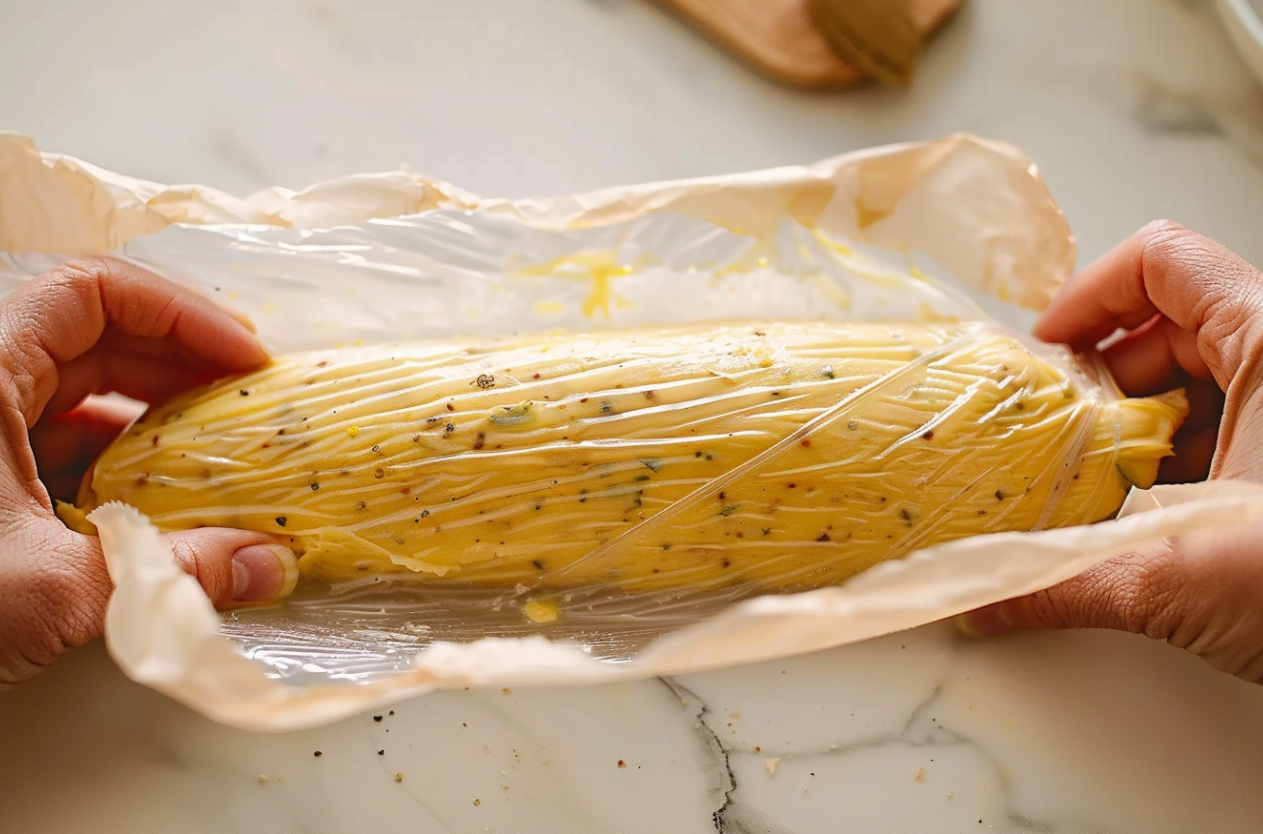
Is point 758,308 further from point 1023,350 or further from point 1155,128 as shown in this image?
point 1155,128

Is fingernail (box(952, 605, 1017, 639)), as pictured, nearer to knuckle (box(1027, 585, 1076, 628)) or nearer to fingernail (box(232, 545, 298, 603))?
knuckle (box(1027, 585, 1076, 628))

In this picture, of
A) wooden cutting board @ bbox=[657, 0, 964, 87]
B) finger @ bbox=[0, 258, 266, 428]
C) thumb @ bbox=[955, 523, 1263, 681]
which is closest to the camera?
thumb @ bbox=[955, 523, 1263, 681]

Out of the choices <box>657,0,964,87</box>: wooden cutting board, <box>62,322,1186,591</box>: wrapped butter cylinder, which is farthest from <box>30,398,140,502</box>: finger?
<box>657,0,964,87</box>: wooden cutting board

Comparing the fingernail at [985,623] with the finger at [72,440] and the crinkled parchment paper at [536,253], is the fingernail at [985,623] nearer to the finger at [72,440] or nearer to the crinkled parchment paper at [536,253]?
the crinkled parchment paper at [536,253]

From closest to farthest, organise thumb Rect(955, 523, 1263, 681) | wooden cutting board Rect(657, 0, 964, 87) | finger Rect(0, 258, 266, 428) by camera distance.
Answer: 1. thumb Rect(955, 523, 1263, 681)
2. finger Rect(0, 258, 266, 428)
3. wooden cutting board Rect(657, 0, 964, 87)

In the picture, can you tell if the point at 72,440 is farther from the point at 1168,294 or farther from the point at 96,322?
the point at 1168,294

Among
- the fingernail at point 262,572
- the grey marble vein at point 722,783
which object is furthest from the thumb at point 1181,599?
the fingernail at point 262,572

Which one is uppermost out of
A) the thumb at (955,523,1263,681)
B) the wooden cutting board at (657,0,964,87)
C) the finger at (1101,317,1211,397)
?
the wooden cutting board at (657,0,964,87)

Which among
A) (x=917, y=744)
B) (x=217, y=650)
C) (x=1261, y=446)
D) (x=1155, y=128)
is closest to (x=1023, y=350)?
(x=1261, y=446)

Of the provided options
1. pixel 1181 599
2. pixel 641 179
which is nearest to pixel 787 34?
pixel 641 179
